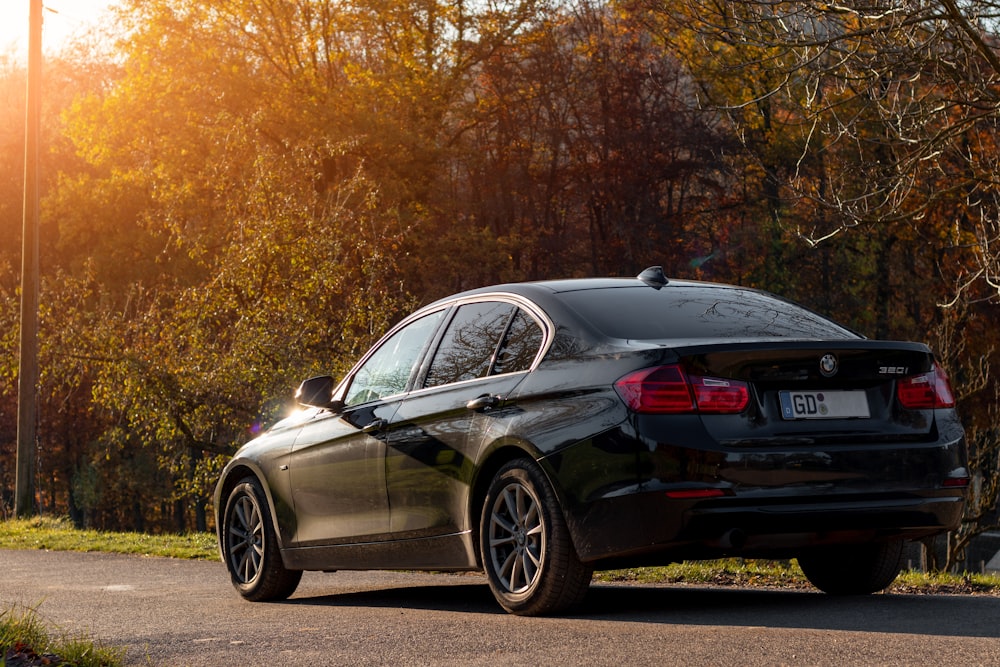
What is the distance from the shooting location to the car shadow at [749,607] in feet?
20.3

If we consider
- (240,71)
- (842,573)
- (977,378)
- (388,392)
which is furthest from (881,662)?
(240,71)

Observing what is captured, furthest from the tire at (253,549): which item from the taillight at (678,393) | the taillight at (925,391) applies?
the taillight at (925,391)

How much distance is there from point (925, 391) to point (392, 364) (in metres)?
2.87

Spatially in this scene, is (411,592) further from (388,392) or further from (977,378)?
(977,378)

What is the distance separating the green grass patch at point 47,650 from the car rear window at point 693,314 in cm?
251

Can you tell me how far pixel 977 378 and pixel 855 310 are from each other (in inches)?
798

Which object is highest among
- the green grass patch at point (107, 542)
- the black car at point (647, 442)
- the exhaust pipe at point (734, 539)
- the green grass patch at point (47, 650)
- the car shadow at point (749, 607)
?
the black car at point (647, 442)

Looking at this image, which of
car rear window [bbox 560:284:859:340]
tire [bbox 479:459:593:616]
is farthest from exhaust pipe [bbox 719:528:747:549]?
car rear window [bbox 560:284:859:340]

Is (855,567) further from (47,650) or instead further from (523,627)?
(47,650)

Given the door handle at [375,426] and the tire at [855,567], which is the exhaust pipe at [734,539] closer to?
the tire at [855,567]

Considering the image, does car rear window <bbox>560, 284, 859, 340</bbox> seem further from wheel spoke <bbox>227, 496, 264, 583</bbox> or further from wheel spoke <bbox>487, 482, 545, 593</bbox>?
wheel spoke <bbox>227, 496, 264, 583</bbox>

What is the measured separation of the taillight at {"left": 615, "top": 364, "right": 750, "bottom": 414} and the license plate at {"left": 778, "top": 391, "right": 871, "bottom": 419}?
19cm

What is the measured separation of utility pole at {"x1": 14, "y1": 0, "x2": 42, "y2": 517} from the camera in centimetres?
2236

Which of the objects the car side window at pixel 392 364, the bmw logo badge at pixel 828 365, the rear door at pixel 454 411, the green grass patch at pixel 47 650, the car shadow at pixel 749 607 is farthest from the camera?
the car side window at pixel 392 364
